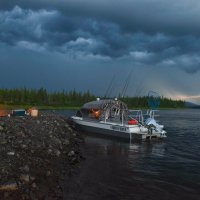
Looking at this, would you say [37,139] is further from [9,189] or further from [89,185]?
[9,189]

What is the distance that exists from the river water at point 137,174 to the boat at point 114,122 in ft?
15.4

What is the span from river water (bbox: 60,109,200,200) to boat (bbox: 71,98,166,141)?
4688mm

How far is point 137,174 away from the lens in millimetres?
25781

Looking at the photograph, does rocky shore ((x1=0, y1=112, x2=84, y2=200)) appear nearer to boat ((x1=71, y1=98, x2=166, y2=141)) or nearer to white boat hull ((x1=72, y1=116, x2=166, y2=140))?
white boat hull ((x1=72, y1=116, x2=166, y2=140))

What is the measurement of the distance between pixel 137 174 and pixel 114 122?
84.1ft

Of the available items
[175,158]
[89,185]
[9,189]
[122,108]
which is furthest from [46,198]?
[122,108]

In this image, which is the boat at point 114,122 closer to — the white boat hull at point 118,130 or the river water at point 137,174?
the white boat hull at point 118,130

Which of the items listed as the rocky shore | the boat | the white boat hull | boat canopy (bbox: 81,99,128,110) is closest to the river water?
the rocky shore

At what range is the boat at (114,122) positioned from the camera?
4716 centimetres

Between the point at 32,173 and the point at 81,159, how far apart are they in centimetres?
1101

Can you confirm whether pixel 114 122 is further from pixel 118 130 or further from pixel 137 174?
pixel 137 174

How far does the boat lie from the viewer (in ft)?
155

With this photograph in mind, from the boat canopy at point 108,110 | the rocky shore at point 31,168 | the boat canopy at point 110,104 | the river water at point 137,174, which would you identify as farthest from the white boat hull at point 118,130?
the rocky shore at point 31,168

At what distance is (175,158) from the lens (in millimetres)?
34469
